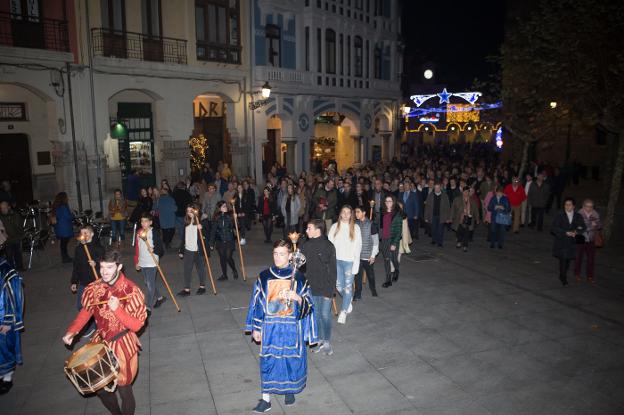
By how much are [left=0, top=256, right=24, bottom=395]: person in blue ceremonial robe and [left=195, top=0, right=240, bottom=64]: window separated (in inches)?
633

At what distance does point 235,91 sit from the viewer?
2197 cm

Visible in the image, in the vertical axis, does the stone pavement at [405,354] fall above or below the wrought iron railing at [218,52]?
below

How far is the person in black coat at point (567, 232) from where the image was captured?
9922 millimetres

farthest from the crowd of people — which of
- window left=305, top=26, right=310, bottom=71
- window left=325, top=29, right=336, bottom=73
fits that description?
window left=325, top=29, right=336, bottom=73

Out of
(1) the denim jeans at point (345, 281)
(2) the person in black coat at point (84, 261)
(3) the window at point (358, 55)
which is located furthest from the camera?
(3) the window at point (358, 55)

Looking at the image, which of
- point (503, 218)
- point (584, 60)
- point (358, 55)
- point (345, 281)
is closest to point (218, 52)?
point (358, 55)

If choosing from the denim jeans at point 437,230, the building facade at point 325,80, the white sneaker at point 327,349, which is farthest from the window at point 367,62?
the white sneaker at point 327,349

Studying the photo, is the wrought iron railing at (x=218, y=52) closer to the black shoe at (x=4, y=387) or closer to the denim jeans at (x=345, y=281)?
the denim jeans at (x=345, y=281)

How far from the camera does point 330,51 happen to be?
85.9ft

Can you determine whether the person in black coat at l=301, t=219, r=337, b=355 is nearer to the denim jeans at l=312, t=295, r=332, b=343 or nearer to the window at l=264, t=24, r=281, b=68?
the denim jeans at l=312, t=295, r=332, b=343

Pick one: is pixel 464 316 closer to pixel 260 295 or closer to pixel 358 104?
pixel 260 295

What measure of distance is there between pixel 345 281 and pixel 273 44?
59.1 ft

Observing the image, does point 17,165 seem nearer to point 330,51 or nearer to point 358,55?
point 330,51

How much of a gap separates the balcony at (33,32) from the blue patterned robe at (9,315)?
1236 cm
